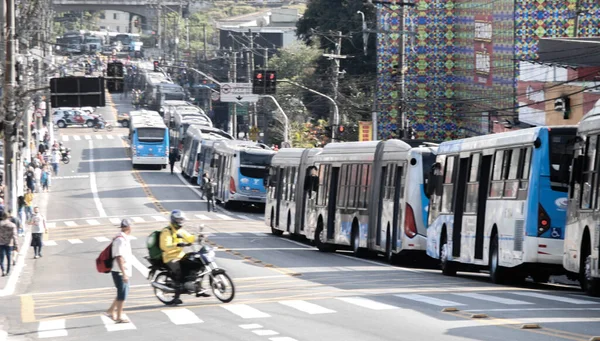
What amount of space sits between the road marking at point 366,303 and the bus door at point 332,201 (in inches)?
603

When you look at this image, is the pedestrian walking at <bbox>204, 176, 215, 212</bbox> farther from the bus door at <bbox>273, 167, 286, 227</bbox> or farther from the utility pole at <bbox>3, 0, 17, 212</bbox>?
the utility pole at <bbox>3, 0, 17, 212</bbox>

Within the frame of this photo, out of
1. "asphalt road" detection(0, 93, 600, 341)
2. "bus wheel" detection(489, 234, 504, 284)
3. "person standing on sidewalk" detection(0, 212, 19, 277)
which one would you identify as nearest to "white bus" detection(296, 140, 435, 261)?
"asphalt road" detection(0, 93, 600, 341)

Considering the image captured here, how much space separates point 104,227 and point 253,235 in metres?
8.63

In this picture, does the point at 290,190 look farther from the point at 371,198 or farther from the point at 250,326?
the point at 250,326

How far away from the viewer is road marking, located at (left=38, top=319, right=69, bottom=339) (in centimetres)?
1706

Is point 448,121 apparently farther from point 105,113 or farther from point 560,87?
point 105,113

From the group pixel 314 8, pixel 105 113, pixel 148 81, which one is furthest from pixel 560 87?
pixel 105 113

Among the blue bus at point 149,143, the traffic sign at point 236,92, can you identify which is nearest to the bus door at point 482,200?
the traffic sign at point 236,92

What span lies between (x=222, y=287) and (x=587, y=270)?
18.5 ft

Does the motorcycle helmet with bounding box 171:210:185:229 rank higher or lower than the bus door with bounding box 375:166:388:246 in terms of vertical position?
higher

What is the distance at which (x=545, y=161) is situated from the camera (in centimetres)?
2159

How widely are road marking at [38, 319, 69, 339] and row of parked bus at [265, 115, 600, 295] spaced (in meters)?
7.79

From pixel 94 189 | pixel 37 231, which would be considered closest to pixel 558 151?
pixel 37 231

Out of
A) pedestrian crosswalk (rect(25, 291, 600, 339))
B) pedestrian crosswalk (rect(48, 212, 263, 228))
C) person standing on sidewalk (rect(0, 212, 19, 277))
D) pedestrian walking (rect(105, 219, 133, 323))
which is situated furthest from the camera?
pedestrian crosswalk (rect(48, 212, 263, 228))
